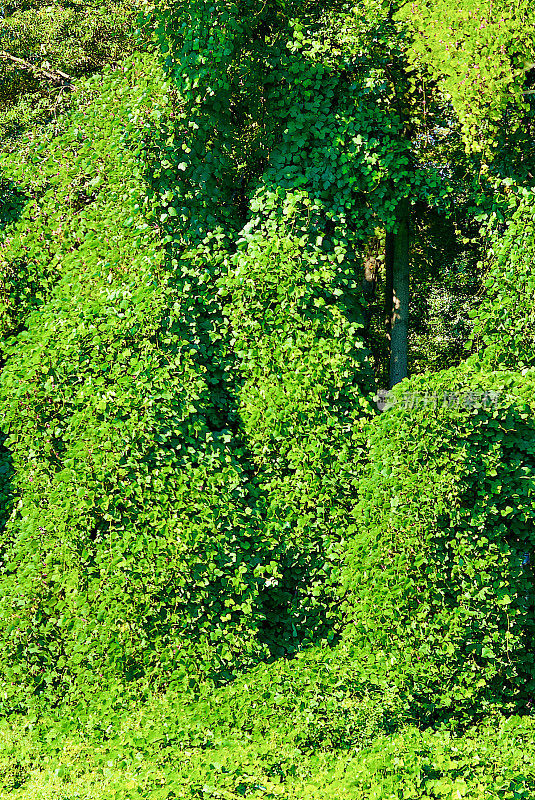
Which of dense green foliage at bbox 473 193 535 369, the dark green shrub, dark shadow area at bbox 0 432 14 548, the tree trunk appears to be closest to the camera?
the dark green shrub

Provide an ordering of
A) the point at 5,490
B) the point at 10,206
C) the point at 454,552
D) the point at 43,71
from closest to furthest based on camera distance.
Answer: the point at 454,552
the point at 5,490
the point at 10,206
the point at 43,71

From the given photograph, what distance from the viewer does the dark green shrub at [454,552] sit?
5.24 meters

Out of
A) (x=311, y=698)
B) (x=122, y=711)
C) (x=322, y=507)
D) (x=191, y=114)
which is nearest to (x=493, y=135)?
(x=191, y=114)

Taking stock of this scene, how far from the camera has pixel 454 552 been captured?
529 cm

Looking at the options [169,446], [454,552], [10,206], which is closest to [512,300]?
[454,552]

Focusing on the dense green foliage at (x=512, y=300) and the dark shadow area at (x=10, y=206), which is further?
the dark shadow area at (x=10, y=206)

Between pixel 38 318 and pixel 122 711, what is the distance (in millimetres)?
3369

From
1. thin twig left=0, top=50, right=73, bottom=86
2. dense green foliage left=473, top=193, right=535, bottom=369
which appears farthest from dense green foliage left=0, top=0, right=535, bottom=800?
thin twig left=0, top=50, right=73, bottom=86

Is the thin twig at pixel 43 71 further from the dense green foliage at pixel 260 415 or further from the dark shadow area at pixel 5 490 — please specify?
the dark shadow area at pixel 5 490

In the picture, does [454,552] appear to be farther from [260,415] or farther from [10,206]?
[10,206]

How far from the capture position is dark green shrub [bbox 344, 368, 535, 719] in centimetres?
524

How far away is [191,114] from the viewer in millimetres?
6047

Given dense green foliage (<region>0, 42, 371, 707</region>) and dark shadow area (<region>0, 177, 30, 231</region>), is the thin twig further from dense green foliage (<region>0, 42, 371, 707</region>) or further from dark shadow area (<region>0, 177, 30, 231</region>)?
dense green foliage (<region>0, 42, 371, 707</region>)

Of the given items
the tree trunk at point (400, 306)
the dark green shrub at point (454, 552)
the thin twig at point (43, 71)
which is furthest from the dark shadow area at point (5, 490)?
the thin twig at point (43, 71)
